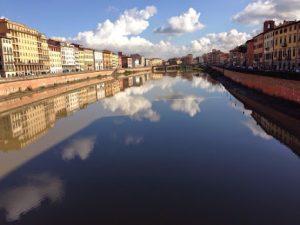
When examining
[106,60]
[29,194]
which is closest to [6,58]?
[29,194]

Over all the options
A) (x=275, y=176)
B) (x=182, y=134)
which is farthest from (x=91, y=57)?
(x=275, y=176)

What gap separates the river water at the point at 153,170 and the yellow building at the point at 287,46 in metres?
34.6

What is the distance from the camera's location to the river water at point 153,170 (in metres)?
13.6

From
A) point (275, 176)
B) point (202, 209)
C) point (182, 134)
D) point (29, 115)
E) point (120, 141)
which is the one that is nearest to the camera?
point (202, 209)

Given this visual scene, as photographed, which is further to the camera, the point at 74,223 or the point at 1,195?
the point at 1,195

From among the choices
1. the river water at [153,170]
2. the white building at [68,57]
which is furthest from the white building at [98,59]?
the river water at [153,170]

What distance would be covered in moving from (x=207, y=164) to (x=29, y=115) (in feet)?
94.2

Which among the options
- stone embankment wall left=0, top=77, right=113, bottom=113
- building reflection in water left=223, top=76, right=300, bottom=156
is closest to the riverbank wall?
stone embankment wall left=0, top=77, right=113, bottom=113

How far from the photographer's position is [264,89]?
4997 centimetres

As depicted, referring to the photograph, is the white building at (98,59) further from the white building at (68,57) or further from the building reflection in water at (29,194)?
the building reflection in water at (29,194)

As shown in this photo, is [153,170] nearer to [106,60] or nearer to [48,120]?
[48,120]

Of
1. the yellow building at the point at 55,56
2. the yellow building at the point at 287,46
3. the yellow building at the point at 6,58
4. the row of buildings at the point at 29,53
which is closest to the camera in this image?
the yellow building at the point at 287,46

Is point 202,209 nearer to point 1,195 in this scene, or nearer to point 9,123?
point 1,195

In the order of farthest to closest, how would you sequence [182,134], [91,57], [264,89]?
[91,57] → [264,89] → [182,134]
